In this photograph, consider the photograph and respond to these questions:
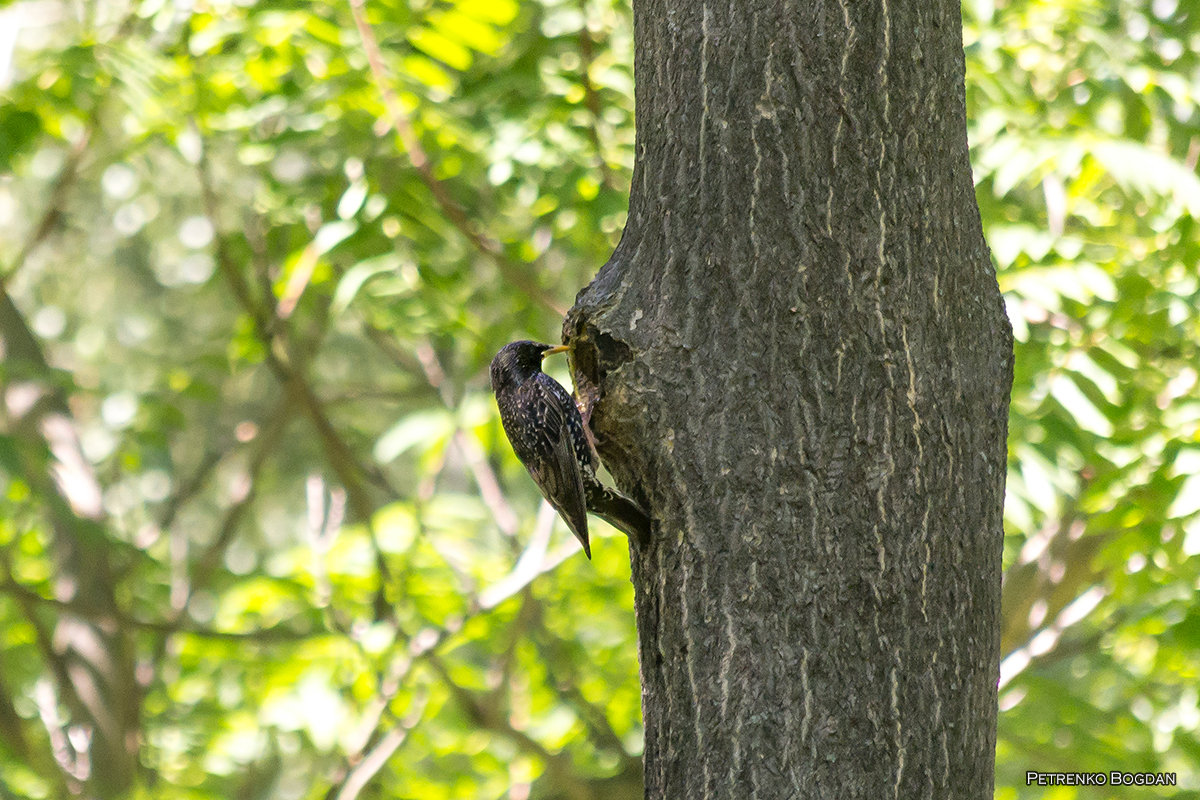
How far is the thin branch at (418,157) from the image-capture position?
11.7ft

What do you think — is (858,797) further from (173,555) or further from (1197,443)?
(173,555)

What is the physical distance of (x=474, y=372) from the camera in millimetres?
4883

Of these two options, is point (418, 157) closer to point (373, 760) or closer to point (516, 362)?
point (516, 362)

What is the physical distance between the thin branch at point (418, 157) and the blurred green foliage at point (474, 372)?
0.02 meters

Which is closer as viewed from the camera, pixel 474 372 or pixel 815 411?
pixel 815 411

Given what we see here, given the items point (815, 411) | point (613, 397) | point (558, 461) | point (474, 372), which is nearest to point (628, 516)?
point (613, 397)

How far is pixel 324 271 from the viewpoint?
4828 millimetres

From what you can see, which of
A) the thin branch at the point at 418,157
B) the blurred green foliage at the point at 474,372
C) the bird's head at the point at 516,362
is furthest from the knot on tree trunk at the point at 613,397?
the thin branch at the point at 418,157

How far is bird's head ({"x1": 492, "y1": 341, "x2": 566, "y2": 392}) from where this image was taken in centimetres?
329

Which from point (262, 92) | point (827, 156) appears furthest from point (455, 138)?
point (827, 156)

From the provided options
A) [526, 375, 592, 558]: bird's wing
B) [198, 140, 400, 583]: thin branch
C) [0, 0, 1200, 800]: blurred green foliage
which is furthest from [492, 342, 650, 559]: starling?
[198, 140, 400, 583]: thin branch

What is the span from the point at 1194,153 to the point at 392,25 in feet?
10.4

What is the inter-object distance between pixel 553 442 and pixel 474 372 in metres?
2.13

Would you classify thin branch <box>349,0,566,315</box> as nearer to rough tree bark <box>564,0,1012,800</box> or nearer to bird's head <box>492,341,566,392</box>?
bird's head <box>492,341,566,392</box>
